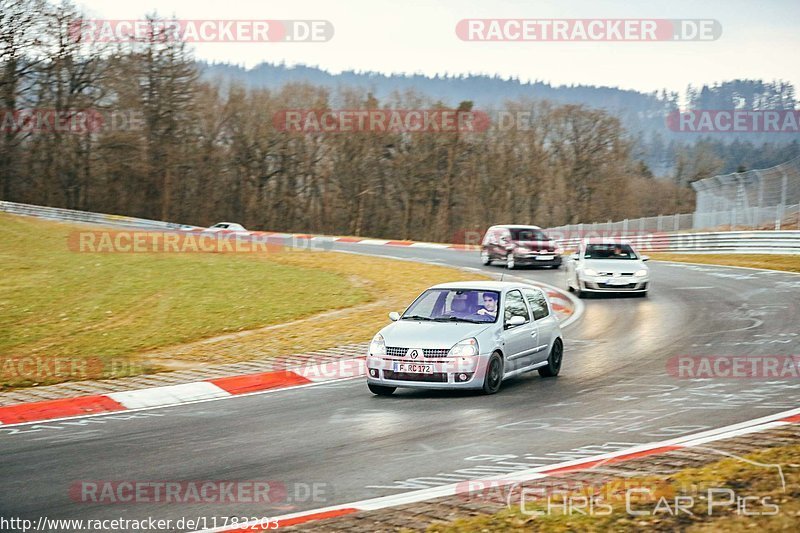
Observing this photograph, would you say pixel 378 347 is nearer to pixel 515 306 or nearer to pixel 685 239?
pixel 515 306

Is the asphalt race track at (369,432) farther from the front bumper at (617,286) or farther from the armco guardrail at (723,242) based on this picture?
the armco guardrail at (723,242)

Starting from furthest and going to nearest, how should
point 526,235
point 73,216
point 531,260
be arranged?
point 73,216
point 526,235
point 531,260

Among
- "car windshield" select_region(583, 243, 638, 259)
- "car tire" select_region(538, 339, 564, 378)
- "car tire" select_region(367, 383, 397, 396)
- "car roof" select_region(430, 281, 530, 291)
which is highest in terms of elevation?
"car windshield" select_region(583, 243, 638, 259)

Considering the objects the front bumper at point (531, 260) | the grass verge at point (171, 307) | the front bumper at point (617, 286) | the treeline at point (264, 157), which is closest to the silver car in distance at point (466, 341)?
the grass verge at point (171, 307)

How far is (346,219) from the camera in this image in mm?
82500

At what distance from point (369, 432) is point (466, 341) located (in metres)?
2.49

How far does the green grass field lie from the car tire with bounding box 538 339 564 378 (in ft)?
24.6

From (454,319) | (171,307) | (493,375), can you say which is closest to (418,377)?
(493,375)

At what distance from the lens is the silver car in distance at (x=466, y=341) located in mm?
11602

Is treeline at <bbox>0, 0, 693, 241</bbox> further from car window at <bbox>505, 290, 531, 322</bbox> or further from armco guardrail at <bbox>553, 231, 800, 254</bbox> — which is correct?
car window at <bbox>505, 290, 531, 322</bbox>

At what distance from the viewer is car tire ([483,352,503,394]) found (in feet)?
38.5

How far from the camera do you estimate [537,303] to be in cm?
1383

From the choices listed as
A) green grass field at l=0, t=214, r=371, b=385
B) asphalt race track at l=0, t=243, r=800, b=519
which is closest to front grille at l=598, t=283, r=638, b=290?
green grass field at l=0, t=214, r=371, b=385

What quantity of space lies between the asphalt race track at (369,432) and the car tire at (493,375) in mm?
181
